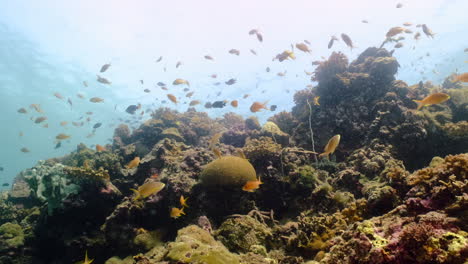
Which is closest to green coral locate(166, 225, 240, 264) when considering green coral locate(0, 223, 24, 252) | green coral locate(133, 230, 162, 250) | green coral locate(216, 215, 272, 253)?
green coral locate(216, 215, 272, 253)

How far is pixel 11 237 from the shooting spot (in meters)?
7.69

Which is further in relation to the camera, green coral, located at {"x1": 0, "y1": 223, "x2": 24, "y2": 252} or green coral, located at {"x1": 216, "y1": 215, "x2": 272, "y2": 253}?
green coral, located at {"x1": 0, "y1": 223, "x2": 24, "y2": 252}

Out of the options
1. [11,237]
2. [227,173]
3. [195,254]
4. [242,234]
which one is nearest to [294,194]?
[227,173]

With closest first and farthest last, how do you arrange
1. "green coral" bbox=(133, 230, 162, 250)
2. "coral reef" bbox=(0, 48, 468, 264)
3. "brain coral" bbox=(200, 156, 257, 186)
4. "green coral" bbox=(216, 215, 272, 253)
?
"coral reef" bbox=(0, 48, 468, 264), "green coral" bbox=(216, 215, 272, 253), "brain coral" bbox=(200, 156, 257, 186), "green coral" bbox=(133, 230, 162, 250)

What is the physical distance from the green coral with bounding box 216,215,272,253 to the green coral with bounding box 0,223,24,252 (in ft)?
24.2

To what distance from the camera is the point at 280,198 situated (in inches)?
257

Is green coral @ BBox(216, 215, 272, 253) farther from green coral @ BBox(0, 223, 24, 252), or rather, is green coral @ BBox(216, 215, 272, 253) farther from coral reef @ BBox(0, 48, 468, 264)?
green coral @ BBox(0, 223, 24, 252)

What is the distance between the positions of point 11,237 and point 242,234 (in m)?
8.27

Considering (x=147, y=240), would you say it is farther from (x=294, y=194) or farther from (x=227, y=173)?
(x=294, y=194)

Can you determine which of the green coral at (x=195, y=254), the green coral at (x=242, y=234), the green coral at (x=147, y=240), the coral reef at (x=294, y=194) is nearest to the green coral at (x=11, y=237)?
the coral reef at (x=294, y=194)

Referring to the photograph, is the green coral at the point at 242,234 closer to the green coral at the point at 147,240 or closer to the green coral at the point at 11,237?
the green coral at the point at 147,240

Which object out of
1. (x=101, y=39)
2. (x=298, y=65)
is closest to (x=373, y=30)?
(x=298, y=65)

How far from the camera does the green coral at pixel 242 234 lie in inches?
178

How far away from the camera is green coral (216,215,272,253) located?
4.53 meters
